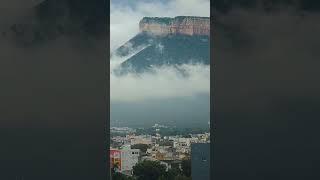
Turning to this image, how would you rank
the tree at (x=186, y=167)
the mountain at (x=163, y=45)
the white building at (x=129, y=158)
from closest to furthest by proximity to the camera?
the mountain at (x=163, y=45) → the tree at (x=186, y=167) → the white building at (x=129, y=158)

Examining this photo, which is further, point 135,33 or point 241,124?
point 135,33

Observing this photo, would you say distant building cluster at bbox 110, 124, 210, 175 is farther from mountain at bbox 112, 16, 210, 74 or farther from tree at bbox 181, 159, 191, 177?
mountain at bbox 112, 16, 210, 74

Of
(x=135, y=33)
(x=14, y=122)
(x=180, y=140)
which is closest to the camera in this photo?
(x=14, y=122)

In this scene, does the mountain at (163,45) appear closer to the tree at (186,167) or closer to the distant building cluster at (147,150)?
the distant building cluster at (147,150)

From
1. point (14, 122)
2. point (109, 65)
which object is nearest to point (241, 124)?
point (109, 65)

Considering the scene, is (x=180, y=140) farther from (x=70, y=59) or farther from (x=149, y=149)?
(x=70, y=59)

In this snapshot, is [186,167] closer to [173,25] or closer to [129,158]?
[129,158]

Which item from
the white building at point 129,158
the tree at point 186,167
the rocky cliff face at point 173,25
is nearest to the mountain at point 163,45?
the rocky cliff face at point 173,25
